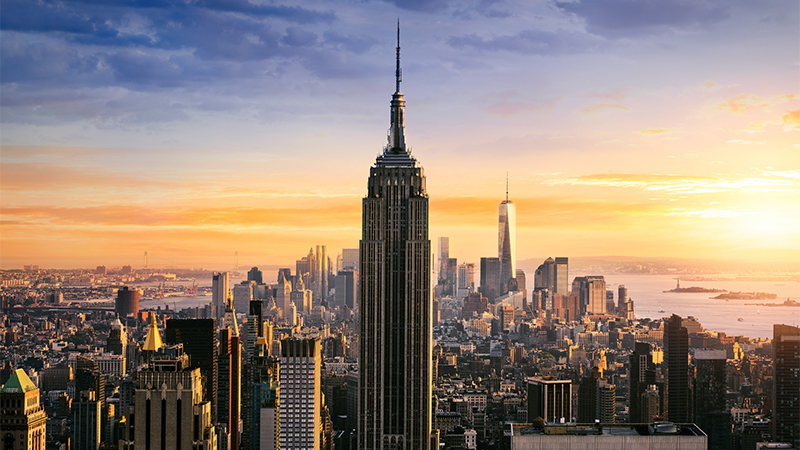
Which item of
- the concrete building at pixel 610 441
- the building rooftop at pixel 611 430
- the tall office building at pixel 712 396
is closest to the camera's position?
the concrete building at pixel 610 441

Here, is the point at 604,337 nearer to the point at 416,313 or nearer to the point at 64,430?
the point at 416,313

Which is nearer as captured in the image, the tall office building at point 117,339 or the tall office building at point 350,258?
the tall office building at point 350,258

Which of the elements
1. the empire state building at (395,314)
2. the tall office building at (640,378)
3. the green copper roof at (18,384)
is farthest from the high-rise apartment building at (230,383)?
the tall office building at (640,378)

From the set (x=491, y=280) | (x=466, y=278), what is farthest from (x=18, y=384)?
(x=491, y=280)

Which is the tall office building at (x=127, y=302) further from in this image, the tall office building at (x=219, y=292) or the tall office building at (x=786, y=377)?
the tall office building at (x=786, y=377)

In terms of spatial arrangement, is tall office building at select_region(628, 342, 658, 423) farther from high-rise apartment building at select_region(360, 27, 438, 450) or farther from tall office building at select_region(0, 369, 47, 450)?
tall office building at select_region(0, 369, 47, 450)

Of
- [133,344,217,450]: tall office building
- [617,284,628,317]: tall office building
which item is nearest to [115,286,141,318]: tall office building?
[133,344,217,450]: tall office building

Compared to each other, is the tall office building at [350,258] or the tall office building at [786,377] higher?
the tall office building at [350,258]

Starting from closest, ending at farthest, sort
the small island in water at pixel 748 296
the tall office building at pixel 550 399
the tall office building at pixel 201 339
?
the small island in water at pixel 748 296, the tall office building at pixel 201 339, the tall office building at pixel 550 399
